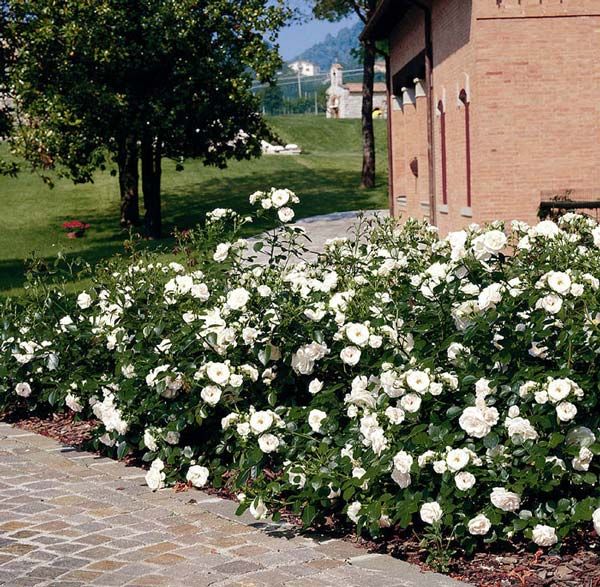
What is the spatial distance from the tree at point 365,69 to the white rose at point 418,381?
126 ft

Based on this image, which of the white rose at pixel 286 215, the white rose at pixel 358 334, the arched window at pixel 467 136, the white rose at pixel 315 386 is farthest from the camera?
the arched window at pixel 467 136

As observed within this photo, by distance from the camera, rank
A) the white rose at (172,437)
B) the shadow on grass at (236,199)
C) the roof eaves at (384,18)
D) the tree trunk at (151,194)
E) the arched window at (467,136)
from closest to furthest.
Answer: the white rose at (172,437), the arched window at (467,136), the roof eaves at (384,18), the tree trunk at (151,194), the shadow on grass at (236,199)

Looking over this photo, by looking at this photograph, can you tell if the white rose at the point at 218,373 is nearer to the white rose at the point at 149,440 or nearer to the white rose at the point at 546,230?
the white rose at the point at 149,440

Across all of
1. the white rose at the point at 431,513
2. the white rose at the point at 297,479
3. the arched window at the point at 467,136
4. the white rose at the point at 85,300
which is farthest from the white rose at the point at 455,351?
the arched window at the point at 467,136

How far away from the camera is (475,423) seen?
17.0 ft

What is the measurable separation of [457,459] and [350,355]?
1172mm

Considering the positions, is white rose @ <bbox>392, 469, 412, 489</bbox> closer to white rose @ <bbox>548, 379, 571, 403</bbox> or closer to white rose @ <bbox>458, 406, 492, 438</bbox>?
white rose @ <bbox>458, 406, 492, 438</bbox>

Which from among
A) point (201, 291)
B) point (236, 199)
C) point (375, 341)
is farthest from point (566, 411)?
point (236, 199)

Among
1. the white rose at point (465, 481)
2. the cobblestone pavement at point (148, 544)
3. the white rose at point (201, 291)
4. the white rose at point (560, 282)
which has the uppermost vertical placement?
the white rose at point (560, 282)

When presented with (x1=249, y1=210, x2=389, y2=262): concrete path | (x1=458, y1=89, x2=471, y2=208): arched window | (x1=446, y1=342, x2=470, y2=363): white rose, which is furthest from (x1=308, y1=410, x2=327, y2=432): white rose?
(x1=249, y1=210, x2=389, y2=262): concrete path

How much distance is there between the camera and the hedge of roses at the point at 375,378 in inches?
202

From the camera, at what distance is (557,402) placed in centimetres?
502

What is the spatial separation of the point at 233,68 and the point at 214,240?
83.2 feet

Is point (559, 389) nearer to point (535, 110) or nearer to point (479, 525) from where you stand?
point (479, 525)
